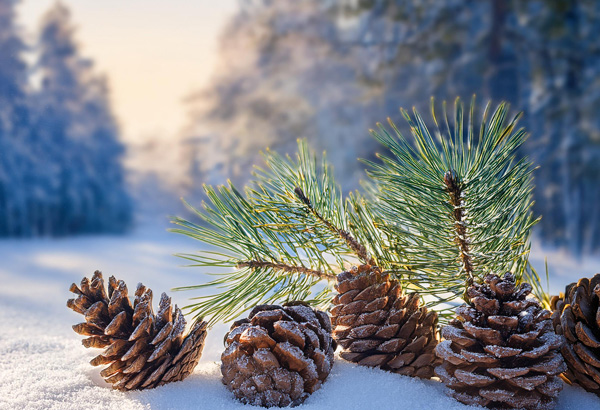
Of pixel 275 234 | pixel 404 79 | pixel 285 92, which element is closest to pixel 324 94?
pixel 285 92

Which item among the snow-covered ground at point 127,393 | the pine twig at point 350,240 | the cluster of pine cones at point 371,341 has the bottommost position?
the snow-covered ground at point 127,393

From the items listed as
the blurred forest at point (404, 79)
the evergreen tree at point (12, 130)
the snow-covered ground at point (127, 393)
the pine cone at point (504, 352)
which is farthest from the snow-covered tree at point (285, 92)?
the pine cone at point (504, 352)

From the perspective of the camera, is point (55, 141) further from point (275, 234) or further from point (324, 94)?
point (275, 234)

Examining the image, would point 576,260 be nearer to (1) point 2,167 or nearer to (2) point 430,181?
(2) point 430,181

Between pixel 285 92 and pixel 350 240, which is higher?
pixel 285 92

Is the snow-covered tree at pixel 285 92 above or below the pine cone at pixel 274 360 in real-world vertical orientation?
above

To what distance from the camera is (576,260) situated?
3965 millimetres

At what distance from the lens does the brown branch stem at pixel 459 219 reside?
1.46 ft

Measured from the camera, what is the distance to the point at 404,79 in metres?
4.26

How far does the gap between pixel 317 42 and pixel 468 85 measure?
1.49m

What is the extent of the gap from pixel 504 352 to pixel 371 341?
0.14 meters

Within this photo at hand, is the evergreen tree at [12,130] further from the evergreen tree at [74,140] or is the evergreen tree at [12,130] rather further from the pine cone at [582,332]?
the pine cone at [582,332]

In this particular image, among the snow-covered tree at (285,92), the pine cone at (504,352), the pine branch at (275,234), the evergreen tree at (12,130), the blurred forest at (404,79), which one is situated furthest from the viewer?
the snow-covered tree at (285,92)

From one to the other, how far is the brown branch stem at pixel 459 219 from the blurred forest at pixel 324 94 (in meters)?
3.42
